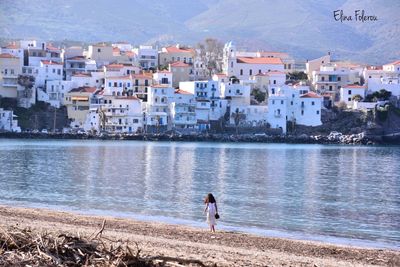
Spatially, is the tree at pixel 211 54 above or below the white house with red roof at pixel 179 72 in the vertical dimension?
above

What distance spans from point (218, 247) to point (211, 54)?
256 feet

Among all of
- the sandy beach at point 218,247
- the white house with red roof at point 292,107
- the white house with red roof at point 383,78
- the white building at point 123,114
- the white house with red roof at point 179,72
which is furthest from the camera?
the white house with red roof at point 179,72

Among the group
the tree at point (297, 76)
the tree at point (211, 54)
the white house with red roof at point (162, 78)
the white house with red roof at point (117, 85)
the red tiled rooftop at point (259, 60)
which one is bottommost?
the white house with red roof at point (117, 85)

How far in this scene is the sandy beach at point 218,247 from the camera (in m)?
12.1

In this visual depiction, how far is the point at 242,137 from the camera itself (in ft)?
231

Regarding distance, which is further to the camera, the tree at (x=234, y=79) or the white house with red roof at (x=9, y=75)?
the tree at (x=234, y=79)

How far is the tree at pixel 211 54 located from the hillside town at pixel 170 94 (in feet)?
26.5

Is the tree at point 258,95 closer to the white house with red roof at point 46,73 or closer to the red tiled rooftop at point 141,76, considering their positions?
the red tiled rooftop at point 141,76

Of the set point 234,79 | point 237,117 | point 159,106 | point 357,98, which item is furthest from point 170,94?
point 357,98

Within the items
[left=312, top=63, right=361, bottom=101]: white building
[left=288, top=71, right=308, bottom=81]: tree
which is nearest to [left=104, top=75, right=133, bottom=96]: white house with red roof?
[left=288, top=71, right=308, bottom=81]: tree

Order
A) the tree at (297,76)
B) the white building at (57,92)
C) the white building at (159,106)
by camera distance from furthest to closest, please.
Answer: the tree at (297,76) < the white building at (57,92) < the white building at (159,106)

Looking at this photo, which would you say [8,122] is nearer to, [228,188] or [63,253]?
[228,188]

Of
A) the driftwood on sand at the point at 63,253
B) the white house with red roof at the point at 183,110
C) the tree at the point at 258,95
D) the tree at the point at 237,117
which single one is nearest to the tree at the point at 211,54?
the tree at the point at 258,95

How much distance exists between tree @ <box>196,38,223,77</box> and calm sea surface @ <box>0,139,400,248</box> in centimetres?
3457
